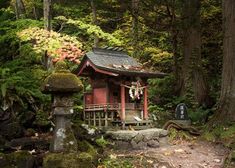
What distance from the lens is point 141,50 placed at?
2275 centimetres

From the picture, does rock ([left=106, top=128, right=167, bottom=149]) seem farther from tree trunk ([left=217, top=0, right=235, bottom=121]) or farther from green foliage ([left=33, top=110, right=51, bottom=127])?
tree trunk ([left=217, top=0, right=235, bottom=121])

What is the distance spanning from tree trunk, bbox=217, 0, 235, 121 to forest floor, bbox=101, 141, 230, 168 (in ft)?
5.54

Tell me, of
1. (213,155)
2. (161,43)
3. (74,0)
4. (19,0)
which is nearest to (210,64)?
(161,43)

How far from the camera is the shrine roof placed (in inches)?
507

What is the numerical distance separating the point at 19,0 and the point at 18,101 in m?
6.95

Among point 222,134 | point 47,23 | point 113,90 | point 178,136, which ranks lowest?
point 178,136

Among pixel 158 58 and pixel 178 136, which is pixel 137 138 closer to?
pixel 178 136

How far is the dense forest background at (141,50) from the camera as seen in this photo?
37.0 ft

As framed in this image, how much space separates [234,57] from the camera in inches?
578

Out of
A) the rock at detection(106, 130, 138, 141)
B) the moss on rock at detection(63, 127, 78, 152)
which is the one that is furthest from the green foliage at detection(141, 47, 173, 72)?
the moss on rock at detection(63, 127, 78, 152)

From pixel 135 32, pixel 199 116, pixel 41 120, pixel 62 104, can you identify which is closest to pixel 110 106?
pixel 41 120

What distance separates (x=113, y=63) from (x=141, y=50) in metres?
9.17

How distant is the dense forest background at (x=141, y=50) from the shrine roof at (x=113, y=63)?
0.58m

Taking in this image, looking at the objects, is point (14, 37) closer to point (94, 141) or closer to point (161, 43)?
point (94, 141)
